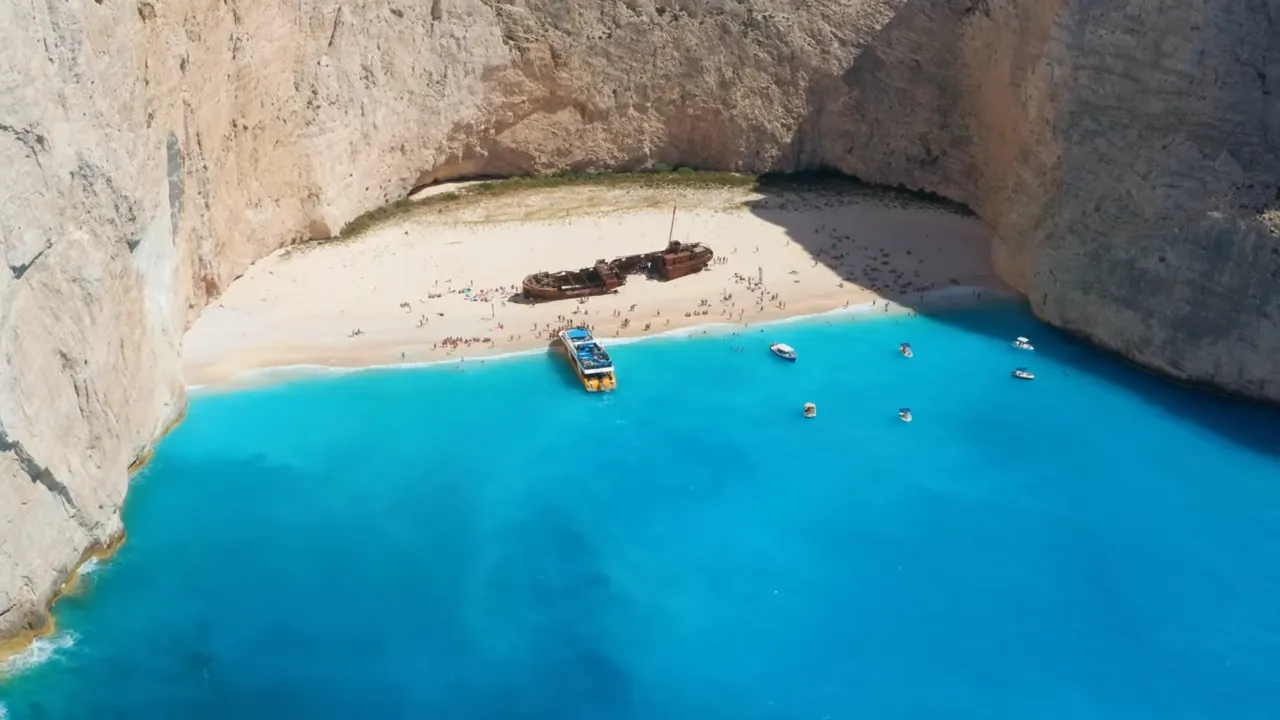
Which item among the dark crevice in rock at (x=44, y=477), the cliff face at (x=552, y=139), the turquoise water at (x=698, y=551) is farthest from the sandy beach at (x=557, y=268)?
the dark crevice in rock at (x=44, y=477)

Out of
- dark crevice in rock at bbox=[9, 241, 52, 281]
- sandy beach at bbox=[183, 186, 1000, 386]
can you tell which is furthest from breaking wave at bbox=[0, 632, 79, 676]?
sandy beach at bbox=[183, 186, 1000, 386]

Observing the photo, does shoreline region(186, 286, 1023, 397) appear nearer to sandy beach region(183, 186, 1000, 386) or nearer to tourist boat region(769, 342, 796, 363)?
sandy beach region(183, 186, 1000, 386)

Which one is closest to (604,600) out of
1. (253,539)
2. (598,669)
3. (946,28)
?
(598,669)

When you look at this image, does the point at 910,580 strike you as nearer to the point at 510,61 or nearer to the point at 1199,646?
the point at 1199,646

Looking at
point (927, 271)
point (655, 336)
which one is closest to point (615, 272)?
point (655, 336)

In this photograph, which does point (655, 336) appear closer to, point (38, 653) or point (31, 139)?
point (31, 139)

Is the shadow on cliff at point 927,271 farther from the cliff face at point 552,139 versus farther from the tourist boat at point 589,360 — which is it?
the tourist boat at point 589,360
